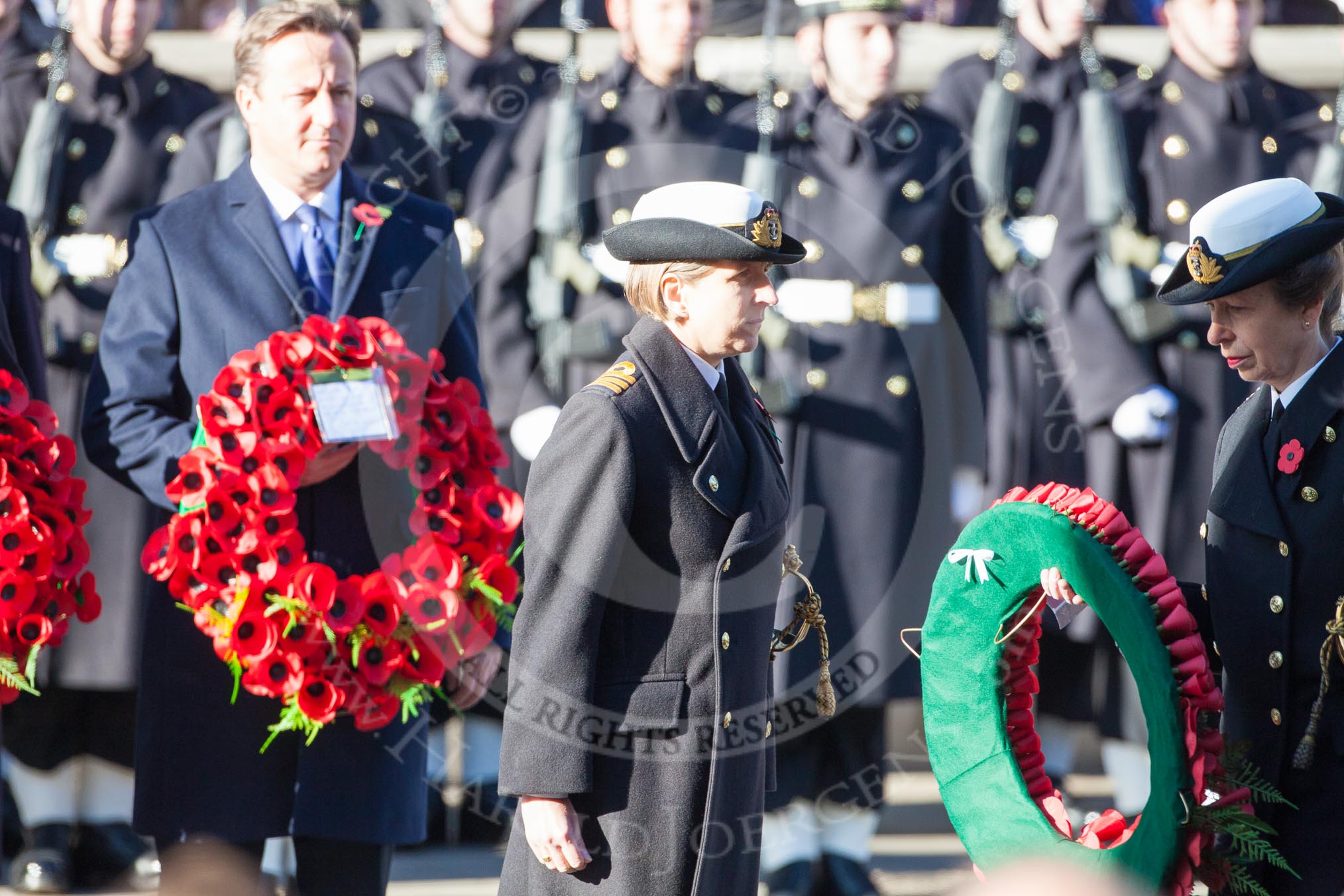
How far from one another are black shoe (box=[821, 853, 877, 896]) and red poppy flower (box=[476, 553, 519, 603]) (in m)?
1.73

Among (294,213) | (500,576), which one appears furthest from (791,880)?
(294,213)

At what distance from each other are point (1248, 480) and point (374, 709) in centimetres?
171

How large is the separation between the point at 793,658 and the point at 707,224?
90.1 inches

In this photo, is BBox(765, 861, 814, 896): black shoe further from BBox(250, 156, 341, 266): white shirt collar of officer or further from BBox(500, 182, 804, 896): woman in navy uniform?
BBox(250, 156, 341, 266): white shirt collar of officer

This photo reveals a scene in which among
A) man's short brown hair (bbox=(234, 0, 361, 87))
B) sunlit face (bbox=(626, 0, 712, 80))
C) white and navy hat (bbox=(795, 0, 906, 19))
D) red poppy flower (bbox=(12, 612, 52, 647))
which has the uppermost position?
white and navy hat (bbox=(795, 0, 906, 19))

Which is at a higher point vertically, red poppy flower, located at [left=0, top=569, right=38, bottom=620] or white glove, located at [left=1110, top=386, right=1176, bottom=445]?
white glove, located at [left=1110, top=386, right=1176, bottom=445]

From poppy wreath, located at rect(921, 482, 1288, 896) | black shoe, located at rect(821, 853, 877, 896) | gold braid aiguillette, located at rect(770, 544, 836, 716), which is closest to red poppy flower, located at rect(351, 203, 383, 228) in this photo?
gold braid aiguillette, located at rect(770, 544, 836, 716)

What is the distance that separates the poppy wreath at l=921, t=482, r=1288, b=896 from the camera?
2535mm

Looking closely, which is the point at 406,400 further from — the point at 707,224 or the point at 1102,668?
the point at 1102,668

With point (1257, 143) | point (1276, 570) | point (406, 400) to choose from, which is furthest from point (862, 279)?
point (1276, 570)

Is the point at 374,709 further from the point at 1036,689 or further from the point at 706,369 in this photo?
the point at 1036,689

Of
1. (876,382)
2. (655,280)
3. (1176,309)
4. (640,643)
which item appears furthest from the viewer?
(1176,309)

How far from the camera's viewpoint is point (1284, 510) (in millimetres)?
2717

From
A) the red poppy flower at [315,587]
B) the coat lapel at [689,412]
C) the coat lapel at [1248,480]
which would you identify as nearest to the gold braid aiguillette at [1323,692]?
the coat lapel at [1248,480]
